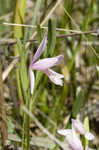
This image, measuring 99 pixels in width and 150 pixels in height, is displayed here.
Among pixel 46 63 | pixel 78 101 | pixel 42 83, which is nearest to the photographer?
pixel 46 63

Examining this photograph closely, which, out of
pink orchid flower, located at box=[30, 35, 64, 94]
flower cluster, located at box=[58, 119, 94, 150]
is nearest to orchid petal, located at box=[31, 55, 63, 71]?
pink orchid flower, located at box=[30, 35, 64, 94]

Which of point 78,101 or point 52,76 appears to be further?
point 78,101

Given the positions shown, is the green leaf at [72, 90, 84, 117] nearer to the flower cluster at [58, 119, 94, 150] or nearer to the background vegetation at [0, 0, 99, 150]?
the background vegetation at [0, 0, 99, 150]

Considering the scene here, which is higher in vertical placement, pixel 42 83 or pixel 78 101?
pixel 78 101

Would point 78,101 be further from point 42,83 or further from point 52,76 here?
point 42,83

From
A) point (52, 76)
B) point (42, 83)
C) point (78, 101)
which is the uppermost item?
point (52, 76)

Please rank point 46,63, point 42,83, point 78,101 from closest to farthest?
1. point 46,63
2. point 78,101
3. point 42,83

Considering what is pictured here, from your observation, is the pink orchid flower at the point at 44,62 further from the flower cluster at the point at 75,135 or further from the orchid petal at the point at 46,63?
the flower cluster at the point at 75,135

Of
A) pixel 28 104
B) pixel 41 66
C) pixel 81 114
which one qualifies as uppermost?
pixel 41 66

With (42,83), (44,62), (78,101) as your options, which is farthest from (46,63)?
(42,83)

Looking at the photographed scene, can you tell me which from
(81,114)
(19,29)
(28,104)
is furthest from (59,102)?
(28,104)

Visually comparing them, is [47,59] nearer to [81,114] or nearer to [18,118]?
[18,118]
